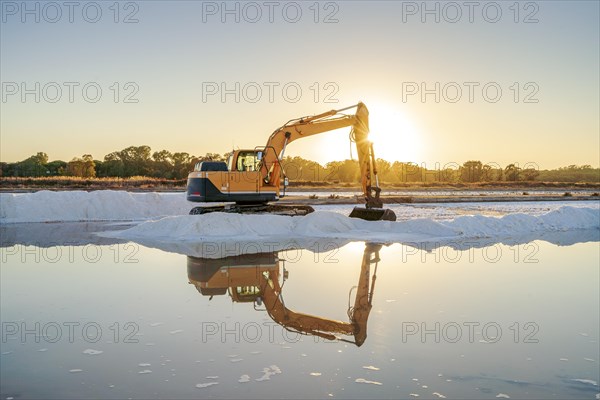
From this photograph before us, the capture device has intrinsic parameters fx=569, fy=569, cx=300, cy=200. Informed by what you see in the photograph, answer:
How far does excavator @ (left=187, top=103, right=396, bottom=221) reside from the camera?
19.1 metres

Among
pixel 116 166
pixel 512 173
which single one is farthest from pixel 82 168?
pixel 512 173

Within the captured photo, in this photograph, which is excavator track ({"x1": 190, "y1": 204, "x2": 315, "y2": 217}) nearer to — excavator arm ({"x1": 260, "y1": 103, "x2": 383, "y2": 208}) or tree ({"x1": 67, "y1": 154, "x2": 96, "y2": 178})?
excavator arm ({"x1": 260, "y1": 103, "x2": 383, "y2": 208})

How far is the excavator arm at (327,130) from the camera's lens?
1975cm

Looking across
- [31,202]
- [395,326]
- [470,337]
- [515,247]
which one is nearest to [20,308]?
[395,326]

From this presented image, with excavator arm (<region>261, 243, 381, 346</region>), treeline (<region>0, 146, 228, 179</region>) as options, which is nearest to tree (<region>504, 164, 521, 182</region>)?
treeline (<region>0, 146, 228, 179</region>)

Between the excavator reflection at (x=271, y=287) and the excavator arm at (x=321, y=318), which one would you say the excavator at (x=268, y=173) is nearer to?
the excavator reflection at (x=271, y=287)

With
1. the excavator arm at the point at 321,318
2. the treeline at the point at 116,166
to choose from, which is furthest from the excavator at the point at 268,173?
the treeline at the point at 116,166

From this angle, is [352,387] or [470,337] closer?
[352,387]

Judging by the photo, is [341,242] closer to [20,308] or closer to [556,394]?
[20,308]

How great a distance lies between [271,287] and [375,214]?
10734 mm

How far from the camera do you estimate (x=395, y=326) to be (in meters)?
6.95

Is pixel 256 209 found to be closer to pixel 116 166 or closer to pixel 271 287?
pixel 271 287

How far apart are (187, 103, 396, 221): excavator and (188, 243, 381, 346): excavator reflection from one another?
644cm

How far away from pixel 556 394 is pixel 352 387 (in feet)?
5.74
